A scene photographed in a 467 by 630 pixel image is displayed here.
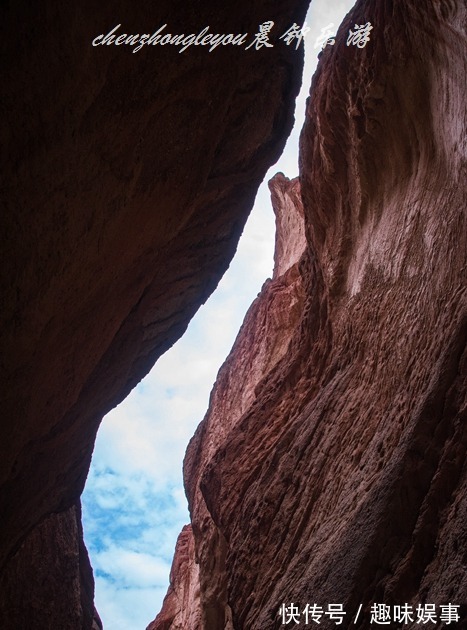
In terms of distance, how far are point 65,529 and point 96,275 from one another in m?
10.5

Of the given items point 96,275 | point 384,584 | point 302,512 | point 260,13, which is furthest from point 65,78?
point 302,512

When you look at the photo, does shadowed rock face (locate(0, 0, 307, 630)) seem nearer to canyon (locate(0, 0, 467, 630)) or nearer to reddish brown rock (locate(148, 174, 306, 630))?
canyon (locate(0, 0, 467, 630))

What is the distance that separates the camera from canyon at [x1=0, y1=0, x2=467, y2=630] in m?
5.14

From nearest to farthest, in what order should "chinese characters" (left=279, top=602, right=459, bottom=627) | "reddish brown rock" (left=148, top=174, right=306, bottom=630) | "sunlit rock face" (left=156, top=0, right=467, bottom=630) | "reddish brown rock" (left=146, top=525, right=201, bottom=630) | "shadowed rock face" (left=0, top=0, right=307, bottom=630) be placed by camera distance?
"chinese characters" (left=279, top=602, right=459, bottom=627) → "shadowed rock face" (left=0, top=0, right=307, bottom=630) → "sunlit rock face" (left=156, top=0, right=467, bottom=630) → "reddish brown rock" (left=148, top=174, right=306, bottom=630) → "reddish brown rock" (left=146, top=525, right=201, bottom=630)

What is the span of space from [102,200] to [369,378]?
188 inches

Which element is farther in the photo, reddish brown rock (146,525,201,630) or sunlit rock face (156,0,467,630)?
reddish brown rock (146,525,201,630)

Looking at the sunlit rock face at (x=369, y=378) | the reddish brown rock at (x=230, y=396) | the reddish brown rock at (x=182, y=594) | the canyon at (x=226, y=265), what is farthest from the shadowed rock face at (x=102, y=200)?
the reddish brown rock at (x=182, y=594)

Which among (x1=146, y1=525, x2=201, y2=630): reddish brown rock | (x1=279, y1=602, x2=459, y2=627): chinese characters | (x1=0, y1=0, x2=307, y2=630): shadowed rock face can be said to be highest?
(x1=0, y1=0, x2=307, y2=630): shadowed rock face

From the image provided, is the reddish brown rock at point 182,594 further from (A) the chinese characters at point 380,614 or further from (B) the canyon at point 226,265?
(A) the chinese characters at point 380,614

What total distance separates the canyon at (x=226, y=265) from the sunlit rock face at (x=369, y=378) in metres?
0.04

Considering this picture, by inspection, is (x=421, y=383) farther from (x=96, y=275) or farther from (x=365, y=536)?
(x=96, y=275)

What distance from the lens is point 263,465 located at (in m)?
10.3

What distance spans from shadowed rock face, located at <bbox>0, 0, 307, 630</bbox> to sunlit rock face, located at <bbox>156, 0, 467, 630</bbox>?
2.16 metres

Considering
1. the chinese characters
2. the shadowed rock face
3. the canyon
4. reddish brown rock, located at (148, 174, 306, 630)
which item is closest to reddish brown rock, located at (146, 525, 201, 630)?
reddish brown rock, located at (148, 174, 306, 630)
